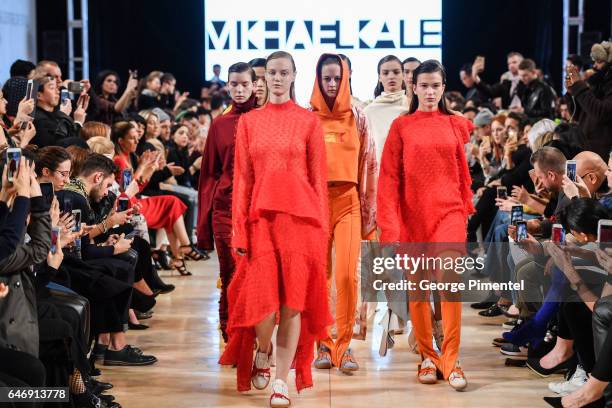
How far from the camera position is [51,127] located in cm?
636

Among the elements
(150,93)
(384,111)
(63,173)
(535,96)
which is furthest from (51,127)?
(535,96)

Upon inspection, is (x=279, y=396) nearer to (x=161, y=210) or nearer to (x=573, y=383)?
(x=573, y=383)

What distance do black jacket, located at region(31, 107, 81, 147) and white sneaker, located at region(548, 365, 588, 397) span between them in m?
3.36

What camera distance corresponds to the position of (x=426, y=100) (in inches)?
179

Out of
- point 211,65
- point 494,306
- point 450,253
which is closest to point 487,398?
point 450,253

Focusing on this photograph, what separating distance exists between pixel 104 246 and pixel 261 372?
42.7 inches

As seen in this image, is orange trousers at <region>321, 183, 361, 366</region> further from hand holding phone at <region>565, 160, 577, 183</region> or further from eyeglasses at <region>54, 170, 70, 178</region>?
eyeglasses at <region>54, 170, 70, 178</region>

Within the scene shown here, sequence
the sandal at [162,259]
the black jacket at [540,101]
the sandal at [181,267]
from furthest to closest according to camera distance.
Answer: the black jacket at [540,101], the sandal at [162,259], the sandal at [181,267]

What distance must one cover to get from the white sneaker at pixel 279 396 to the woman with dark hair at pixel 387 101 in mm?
1796

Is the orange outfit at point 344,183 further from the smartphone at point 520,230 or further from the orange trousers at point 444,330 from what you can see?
the smartphone at point 520,230

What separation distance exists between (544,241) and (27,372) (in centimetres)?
280

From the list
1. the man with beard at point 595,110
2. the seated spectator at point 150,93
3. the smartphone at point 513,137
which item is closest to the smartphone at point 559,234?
the man with beard at point 595,110

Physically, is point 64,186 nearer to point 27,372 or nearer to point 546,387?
point 27,372

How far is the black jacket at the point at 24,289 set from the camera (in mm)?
3424
